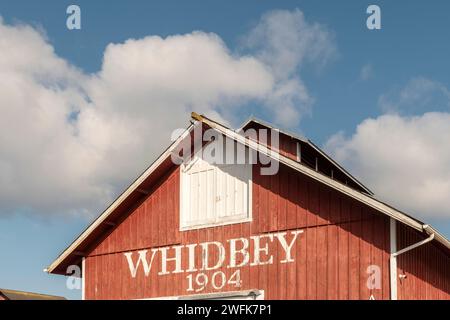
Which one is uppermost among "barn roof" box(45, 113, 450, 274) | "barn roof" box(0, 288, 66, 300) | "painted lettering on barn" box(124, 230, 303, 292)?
"barn roof" box(45, 113, 450, 274)

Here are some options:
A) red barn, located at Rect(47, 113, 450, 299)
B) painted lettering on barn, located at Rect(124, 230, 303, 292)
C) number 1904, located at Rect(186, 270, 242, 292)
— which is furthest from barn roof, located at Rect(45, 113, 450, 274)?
number 1904, located at Rect(186, 270, 242, 292)

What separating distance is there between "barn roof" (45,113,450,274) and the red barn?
32 mm

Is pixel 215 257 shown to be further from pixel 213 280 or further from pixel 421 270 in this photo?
pixel 421 270

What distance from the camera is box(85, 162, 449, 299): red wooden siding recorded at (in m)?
17.8

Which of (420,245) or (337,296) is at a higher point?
(420,245)

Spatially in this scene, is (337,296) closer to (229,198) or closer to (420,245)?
(420,245)

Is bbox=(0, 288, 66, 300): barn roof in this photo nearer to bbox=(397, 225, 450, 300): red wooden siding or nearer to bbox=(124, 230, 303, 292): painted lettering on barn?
bbox=(124, 230, 303, 292): painted lettering on barn

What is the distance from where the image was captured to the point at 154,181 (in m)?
22.0

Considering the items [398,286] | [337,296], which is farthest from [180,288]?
[398,286]

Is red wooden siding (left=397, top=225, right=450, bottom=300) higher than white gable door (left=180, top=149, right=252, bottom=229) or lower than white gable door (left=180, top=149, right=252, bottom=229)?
lower

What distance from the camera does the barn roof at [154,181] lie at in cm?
1703

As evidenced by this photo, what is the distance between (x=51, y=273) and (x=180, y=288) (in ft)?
17.1

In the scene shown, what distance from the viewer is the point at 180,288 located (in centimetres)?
2072
